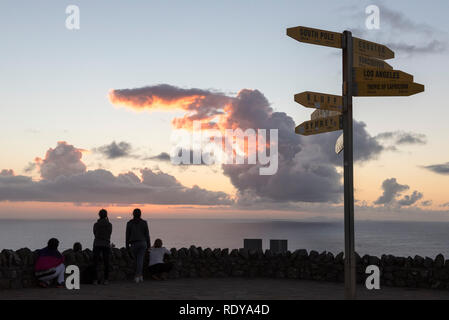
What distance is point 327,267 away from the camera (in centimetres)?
1459

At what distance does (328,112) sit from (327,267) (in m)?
5.63

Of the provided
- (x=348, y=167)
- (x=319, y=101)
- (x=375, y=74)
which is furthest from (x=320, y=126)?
(x=375, y=74)

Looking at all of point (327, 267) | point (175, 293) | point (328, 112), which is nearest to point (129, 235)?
point (175, 293)

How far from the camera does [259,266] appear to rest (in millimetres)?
15602

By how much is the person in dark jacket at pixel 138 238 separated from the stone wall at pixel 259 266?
0.64 metres

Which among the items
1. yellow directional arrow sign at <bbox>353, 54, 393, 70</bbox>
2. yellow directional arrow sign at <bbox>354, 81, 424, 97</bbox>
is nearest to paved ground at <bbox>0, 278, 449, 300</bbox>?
yellow directional arrow sign at <bbox>354, 81, 424, 97</bbox>

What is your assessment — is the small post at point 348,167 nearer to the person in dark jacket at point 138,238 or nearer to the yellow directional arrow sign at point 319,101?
the yellow directional arrow sign at point 319,101

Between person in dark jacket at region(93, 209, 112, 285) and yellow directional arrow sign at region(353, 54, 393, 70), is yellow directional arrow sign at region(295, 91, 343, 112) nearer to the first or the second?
yellow directional arrow sign at region(353, 54, 393, 70)

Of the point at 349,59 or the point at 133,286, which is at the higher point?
the point at 349,59

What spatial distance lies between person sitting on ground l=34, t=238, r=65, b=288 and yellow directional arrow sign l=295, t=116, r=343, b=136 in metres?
6.39

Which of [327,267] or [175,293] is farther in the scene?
[327,267]

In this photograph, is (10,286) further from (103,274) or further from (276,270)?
(276,270)

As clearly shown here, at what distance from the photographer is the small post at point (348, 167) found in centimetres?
988
